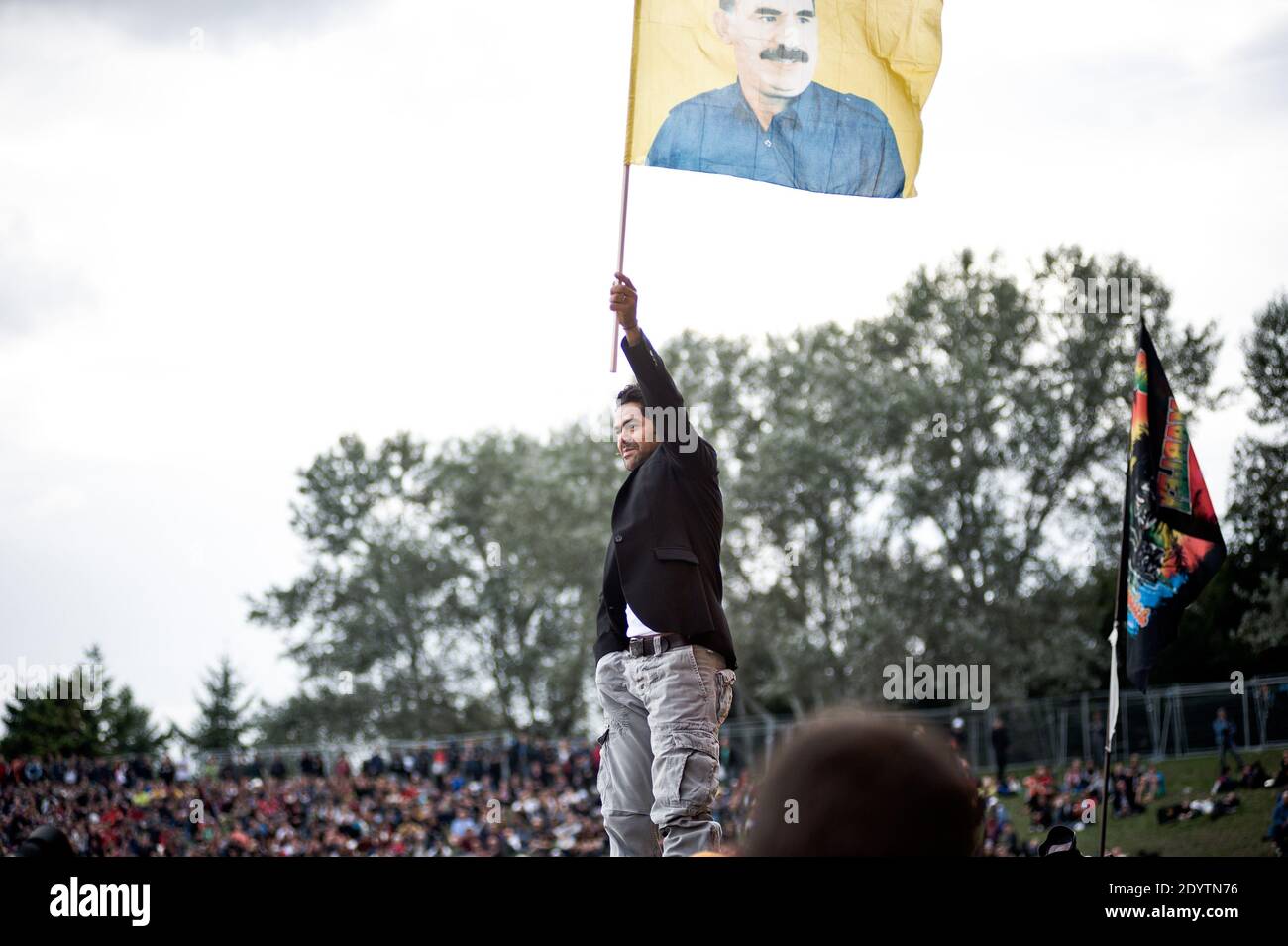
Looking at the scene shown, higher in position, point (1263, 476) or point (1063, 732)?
point (1263, 476)

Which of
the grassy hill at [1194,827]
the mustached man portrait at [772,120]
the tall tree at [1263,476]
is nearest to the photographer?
the mustached man portrait at [772,120]

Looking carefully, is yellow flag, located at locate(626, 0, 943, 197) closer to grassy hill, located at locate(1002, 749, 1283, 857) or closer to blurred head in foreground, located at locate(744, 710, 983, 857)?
blurred head in foreground, located at locate(744, 710, 983, 857)

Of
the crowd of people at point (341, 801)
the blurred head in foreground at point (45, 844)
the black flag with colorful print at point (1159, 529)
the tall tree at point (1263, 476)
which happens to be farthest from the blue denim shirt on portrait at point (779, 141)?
the tall tree at point (1263, 476)

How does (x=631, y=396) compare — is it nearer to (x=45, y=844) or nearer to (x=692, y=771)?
(x=692, y=771)

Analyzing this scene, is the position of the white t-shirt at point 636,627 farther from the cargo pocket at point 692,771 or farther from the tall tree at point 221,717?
the tall tree at point 221,717

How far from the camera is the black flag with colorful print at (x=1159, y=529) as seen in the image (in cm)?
943

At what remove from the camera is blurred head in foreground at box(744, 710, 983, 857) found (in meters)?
2.06

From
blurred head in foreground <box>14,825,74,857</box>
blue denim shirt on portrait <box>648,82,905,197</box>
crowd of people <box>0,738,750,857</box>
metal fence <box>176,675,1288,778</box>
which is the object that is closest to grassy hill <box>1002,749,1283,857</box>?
metal fence <box>176,675,1288,778</box>

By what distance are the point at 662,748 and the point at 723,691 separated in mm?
489

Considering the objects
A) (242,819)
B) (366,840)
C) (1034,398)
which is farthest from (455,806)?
(1034,398)

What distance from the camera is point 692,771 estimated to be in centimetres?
528

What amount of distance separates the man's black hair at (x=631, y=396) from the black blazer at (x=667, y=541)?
0.10m

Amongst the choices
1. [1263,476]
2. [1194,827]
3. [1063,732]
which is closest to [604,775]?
[1194,827]

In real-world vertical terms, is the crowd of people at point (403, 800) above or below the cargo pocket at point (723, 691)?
below
